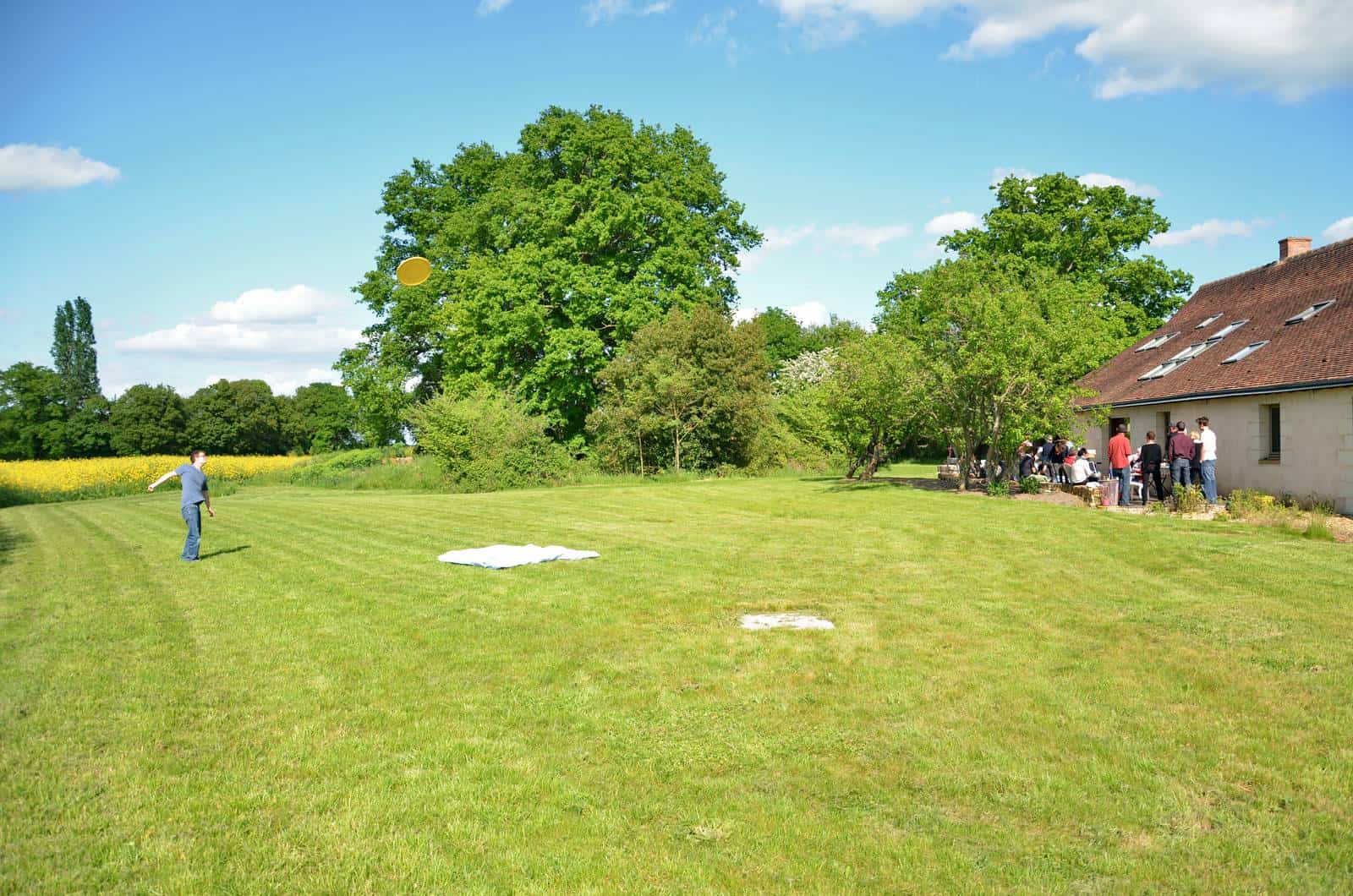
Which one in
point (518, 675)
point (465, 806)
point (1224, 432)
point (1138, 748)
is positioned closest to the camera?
Answer: point (465, 806)

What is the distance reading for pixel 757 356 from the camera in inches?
1344

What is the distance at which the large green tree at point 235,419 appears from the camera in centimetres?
7350

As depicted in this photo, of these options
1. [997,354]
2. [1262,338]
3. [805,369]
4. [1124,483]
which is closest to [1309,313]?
[1262,338]

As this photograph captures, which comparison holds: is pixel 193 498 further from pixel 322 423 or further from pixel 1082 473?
pixel 322 423

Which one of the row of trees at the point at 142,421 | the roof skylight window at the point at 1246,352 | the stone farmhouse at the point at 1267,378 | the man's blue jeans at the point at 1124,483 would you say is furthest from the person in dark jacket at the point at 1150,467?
the row of trees at the point at 142,421

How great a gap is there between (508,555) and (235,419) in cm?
7373

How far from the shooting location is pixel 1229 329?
25.4m

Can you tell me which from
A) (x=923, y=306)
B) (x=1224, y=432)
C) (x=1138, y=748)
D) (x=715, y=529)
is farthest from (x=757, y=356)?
(x=1138, y=748)

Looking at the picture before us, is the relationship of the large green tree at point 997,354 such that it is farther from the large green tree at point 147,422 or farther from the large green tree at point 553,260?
the large green tree at point 147,422

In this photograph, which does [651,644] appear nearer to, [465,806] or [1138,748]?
[465,806]

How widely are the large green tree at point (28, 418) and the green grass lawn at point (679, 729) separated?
66412 millimetres

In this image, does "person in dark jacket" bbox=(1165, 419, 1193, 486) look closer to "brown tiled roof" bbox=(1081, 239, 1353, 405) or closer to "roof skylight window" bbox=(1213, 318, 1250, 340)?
"brown tiled roof" bbox=(1081, 239, 1353, 405)

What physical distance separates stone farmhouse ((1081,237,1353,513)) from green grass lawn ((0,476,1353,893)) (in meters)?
8.04

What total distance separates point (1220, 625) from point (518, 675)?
6.69 meters
